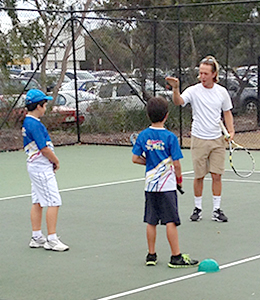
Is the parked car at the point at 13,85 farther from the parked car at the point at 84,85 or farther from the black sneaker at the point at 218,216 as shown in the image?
the black sneaker at the point at 218,216

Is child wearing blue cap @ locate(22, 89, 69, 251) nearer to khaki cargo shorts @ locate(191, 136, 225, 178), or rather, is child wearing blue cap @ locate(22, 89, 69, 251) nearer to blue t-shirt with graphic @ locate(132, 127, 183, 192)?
blue t-shirt with graphic @ locate(132, 127, 183, 192)

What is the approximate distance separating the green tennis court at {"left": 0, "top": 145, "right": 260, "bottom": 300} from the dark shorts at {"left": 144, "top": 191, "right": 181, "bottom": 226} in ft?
1.29

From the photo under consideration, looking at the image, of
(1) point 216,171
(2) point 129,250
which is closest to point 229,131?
(1) point 216,171

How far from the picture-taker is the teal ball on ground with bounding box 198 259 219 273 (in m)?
5.39

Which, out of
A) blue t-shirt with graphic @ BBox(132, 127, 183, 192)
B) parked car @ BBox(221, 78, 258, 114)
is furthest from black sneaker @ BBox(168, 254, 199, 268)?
parked car @ BBox(221, 78, 258, 114)

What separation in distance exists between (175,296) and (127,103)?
1059 centimetres

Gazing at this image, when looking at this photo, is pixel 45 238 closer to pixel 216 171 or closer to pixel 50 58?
pixel 216 171

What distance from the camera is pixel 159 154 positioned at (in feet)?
18.3

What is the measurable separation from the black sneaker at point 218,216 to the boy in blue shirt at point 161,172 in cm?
171

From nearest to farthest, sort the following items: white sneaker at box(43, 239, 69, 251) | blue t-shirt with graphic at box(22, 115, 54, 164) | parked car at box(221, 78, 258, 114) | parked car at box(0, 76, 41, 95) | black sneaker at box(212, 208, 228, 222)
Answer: blue t-shirt with graphic at box(22, 115, 54, 164), white sneaker at box(43, 239, 69, 251), black sneaker at box(212, 208, 228, 222), parked car at box(0, 76, 41, 95), parked car at box(221, 78, 258, 114)

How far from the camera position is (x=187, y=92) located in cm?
742

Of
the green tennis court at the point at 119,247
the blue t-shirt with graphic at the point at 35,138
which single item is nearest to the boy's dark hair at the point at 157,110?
the blue t-shirt with graphic at the point at 35,138

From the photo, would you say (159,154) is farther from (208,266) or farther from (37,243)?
(37,243)

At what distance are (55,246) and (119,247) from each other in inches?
23.0
